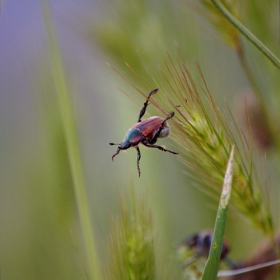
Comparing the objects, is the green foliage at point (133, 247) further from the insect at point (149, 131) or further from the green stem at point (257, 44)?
the green stem at point (257, 44)

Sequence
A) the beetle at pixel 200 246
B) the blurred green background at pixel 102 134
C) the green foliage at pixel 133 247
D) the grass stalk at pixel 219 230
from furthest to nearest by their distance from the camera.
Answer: the blurred green background at pixel 102 134
the beetle at pixel 200 246
the green foliage at pixel 133 247
the grass stalk at pixel 219 230

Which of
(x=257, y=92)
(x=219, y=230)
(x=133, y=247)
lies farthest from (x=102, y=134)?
(x=219, y=230)

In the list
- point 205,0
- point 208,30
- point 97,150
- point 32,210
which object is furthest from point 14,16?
point 205,0

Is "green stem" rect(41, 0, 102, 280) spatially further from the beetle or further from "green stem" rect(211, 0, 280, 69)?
"green stem" rect(211, 0, 280, 69)

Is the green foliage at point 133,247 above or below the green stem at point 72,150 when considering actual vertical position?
below

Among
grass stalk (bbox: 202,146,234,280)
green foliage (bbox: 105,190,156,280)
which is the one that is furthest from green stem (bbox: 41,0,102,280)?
grass stalk (bbox: 202,146,234,280)

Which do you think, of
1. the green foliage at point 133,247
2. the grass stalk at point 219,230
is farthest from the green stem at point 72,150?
the grass stalk at point 219,230
